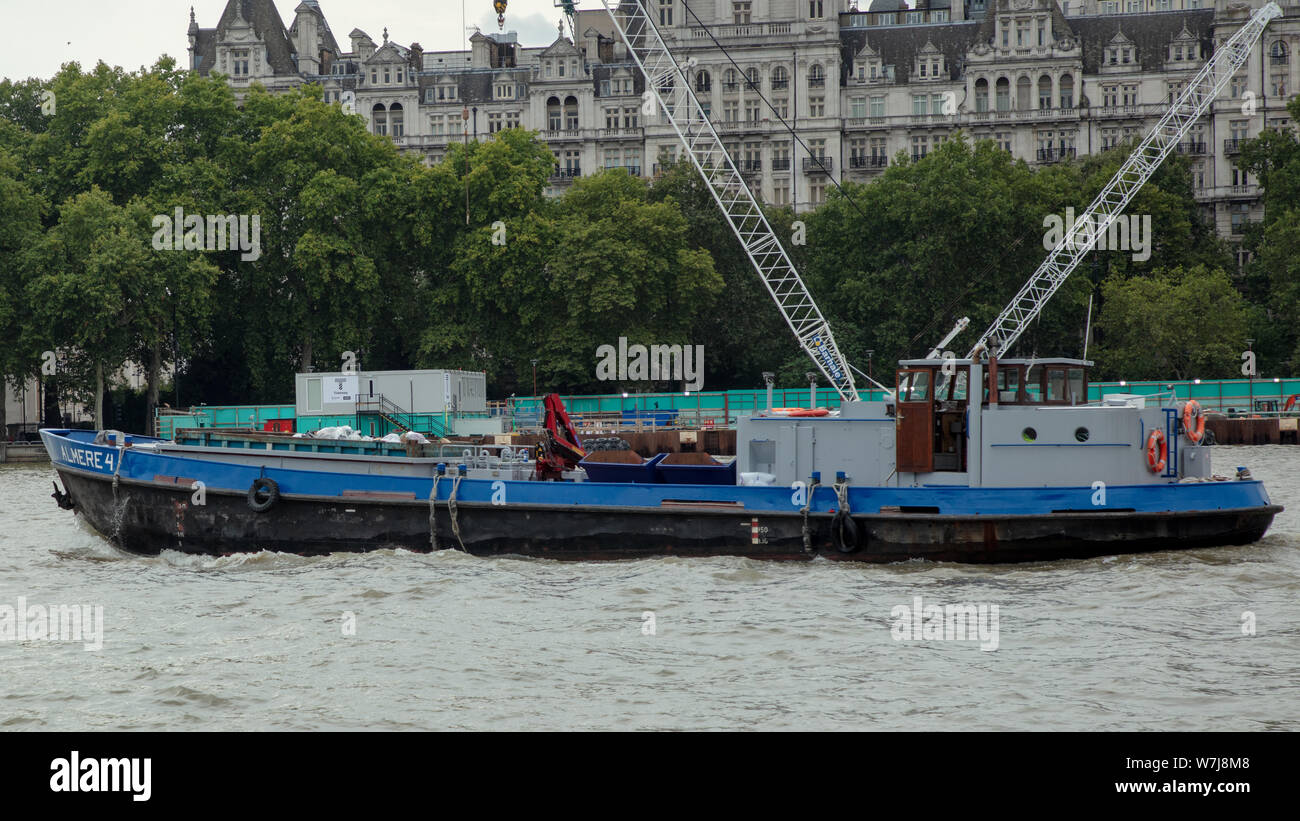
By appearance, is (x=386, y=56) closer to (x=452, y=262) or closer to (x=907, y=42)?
(x=907, y=42)

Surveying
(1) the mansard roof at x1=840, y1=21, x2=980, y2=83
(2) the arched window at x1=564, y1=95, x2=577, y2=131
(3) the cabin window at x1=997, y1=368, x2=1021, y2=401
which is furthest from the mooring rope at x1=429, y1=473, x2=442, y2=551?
(1) the mansard roof at x1=840, y1=21, x2=980, y2=83

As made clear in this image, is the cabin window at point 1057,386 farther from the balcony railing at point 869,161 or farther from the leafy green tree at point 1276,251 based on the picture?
the balcony railing at point 869,161

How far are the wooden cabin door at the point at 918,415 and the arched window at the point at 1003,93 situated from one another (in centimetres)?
9762

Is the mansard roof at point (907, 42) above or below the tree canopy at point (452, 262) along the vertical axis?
above

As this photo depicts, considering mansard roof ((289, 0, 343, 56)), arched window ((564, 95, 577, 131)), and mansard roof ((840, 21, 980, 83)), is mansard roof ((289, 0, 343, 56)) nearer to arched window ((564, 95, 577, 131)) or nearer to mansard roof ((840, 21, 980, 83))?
arched window ((564, 95, 577, 131))

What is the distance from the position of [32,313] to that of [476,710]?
206ft

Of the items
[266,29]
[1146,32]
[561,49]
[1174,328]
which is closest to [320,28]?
[266,29]

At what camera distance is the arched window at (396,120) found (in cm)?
12762

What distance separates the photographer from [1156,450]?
29.2 meters

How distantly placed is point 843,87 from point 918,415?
324 feet

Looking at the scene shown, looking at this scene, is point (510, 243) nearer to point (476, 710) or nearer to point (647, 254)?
point (647, 254)

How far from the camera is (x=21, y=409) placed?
8781 cm

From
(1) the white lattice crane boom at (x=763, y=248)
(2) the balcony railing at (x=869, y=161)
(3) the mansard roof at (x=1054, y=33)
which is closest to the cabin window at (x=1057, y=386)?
(1) the white lattice crane boom at (x=763, y=248)

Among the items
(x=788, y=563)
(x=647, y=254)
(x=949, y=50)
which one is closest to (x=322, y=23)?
(x=949, y=50)
